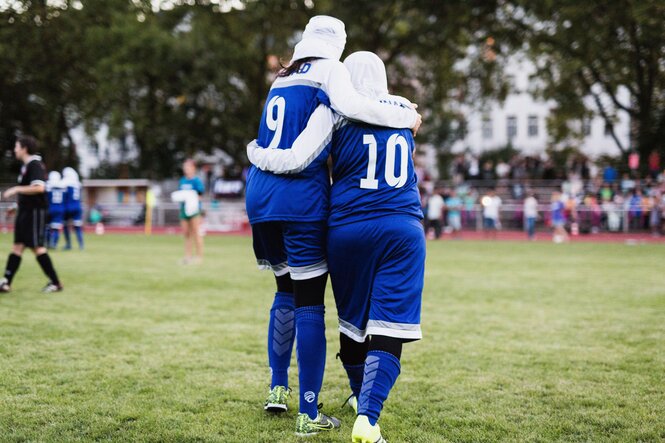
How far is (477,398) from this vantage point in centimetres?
451

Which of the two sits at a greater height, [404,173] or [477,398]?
[404,173]

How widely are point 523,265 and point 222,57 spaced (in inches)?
762

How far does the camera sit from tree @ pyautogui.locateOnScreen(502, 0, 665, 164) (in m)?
23.4

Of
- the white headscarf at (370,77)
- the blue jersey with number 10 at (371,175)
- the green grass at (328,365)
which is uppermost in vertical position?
the white headscarf at (370,77)

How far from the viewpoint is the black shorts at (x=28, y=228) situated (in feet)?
29.9

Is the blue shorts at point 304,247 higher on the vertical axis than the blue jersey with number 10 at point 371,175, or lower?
lower

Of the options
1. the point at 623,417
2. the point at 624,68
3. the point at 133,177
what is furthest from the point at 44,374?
the point at 133,177

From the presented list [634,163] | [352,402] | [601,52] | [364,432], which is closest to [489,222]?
[601,52]

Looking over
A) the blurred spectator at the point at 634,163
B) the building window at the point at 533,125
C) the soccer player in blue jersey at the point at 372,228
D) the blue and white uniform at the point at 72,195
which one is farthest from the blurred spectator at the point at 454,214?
the building window at the point at 533,125

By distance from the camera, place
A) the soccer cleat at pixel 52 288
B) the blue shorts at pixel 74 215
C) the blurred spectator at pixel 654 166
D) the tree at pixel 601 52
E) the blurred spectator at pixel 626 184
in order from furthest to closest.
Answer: the blurred spectator at pixel 654 166 < the blurred spectator at pixel 626 184 < the tree at pixel 601 52 < the blue shorts at pixel 74 215 < the soccer cleat at pixel 52 288

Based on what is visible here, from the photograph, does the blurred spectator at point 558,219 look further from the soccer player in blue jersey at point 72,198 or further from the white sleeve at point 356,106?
the white sleeve at point 356,106

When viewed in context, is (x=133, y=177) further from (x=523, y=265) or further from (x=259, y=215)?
(x=259, y=215)

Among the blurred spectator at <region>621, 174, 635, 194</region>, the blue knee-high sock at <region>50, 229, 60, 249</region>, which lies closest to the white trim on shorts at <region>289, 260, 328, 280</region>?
the blue knee-high sock at <region>50, 229, 60, 249</region>

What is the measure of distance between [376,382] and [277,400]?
2.91ft
